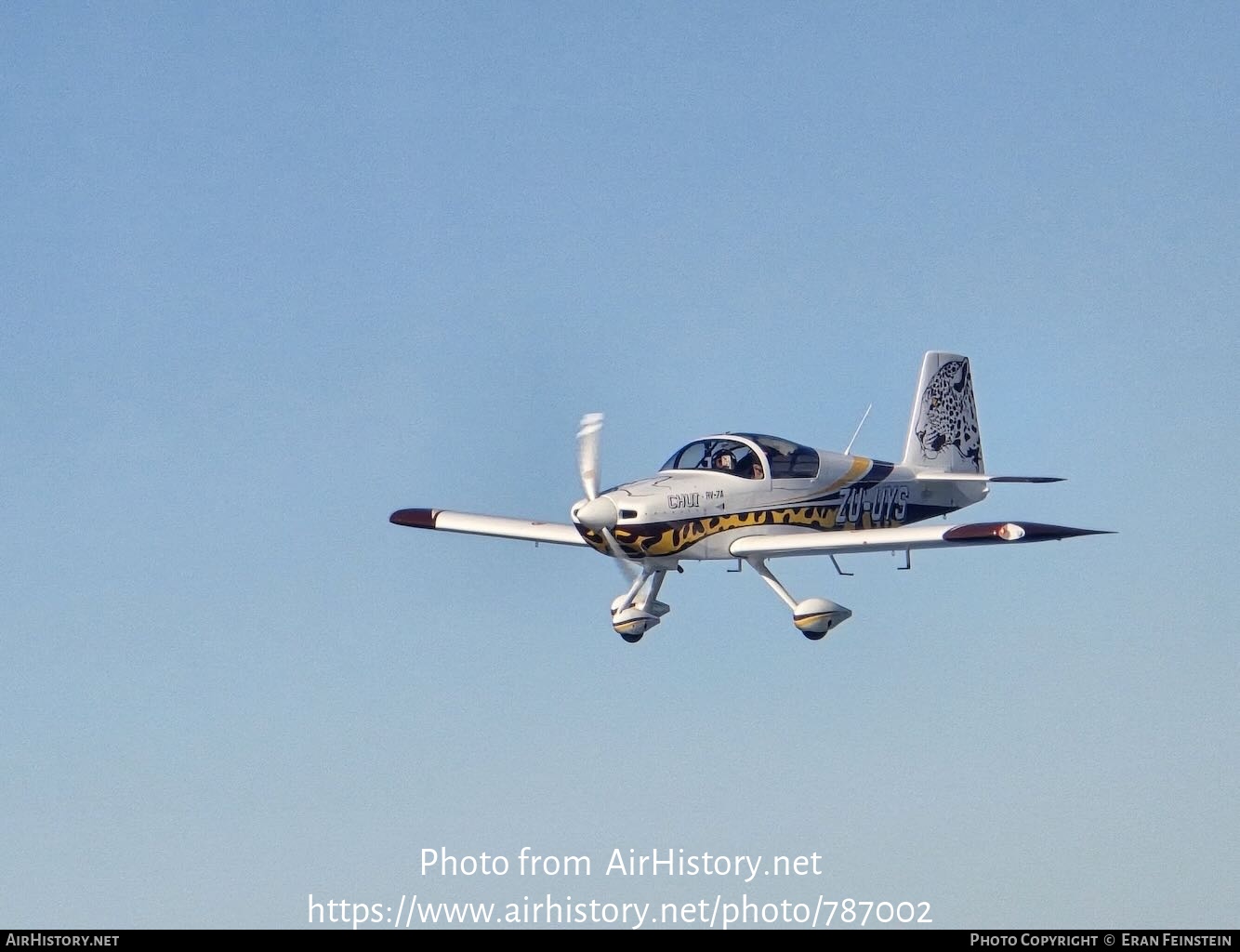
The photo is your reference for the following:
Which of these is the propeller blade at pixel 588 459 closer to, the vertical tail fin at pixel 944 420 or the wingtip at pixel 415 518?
the wingtip at pixel 415 518

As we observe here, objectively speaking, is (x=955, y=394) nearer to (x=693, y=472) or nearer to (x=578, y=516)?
(x=693, y=472)

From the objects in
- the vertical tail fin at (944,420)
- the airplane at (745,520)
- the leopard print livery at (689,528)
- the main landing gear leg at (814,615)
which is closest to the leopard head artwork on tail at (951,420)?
the vertical tail fin at (944,420)

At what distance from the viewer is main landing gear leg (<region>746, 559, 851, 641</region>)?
3155 cm

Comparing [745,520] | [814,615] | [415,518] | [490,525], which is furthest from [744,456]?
[415,518]

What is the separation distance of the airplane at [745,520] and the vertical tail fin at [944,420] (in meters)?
2.20

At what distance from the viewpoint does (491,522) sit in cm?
3534

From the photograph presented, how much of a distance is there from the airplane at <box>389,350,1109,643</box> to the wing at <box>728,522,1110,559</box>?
Result: 0.07 feet

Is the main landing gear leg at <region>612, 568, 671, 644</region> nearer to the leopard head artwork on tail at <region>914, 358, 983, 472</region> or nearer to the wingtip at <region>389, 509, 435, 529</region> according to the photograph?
the wingtip at <region>389, 509, 435, 529</region>

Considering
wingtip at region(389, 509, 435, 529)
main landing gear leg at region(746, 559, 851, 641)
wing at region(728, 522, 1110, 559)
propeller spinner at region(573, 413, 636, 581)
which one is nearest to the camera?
wing at region(728, 522, 1110, 559)

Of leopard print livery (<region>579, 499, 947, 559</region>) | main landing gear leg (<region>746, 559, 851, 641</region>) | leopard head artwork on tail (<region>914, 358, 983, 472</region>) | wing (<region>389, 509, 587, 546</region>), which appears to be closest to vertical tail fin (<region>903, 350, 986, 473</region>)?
leopard head artwork on tail (<region>914, 358, 983, 472</region>)

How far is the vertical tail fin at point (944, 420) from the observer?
3834cm

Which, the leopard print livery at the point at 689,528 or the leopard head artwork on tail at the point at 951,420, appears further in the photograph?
the leopard head artwork on tail at the point at 951,420

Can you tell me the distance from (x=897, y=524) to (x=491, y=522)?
8.44 meters
